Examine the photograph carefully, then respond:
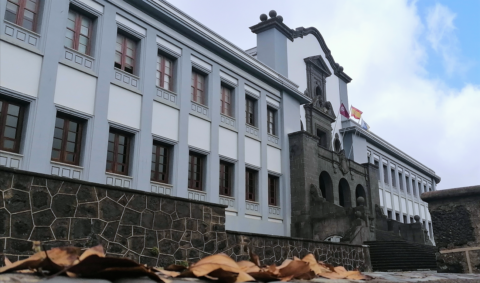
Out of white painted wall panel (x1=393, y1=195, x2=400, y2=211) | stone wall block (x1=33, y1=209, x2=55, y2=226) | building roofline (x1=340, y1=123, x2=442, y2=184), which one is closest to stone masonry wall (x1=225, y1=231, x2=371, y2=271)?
stone wall block (x1=33, y1=209, x2=55, y2=226)

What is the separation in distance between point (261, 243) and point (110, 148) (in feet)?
18.4

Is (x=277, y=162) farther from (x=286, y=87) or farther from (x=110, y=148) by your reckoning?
(x=110, y=148)

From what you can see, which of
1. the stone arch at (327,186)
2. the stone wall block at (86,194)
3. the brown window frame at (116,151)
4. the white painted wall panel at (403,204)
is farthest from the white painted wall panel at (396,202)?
the stone wall block at (86,194)

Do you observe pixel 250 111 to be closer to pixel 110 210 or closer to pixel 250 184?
pixel 250 184

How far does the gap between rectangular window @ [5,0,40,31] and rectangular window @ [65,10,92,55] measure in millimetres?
1007

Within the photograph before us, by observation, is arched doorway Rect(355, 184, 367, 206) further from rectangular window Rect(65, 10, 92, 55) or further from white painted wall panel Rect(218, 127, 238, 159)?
rectangular window Rect(65, 10, 92, 55)

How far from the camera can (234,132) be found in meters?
18.0

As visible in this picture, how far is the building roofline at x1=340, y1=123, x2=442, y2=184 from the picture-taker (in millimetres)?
29339

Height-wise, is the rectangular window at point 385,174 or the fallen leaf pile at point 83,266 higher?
the rectangular window at point 385,174

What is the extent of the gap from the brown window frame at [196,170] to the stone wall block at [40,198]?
895 centimetres

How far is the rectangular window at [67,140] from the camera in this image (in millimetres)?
11688

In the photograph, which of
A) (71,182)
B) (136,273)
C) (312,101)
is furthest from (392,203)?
(136,273)

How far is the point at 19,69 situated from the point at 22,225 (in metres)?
6.08

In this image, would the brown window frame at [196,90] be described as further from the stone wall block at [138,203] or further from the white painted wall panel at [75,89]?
the stone wall block at [138,203]
